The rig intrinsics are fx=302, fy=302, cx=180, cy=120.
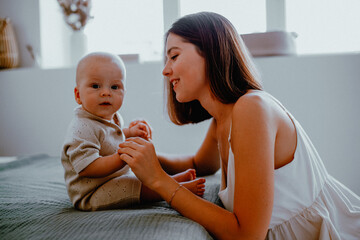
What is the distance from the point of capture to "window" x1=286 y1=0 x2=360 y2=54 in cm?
233

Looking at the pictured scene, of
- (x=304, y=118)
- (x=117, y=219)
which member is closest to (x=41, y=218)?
(x=117, y=219)

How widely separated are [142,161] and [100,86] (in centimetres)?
32

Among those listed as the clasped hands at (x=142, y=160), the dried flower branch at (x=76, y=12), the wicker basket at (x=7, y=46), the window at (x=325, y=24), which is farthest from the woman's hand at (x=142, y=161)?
the wicker basket at (x=7, y=46)

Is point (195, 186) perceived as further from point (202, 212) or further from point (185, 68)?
point (185, 68)

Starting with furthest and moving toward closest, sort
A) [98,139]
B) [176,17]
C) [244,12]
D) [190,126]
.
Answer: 1. [176,17]
2. [244,12]
3. [190,126]
4. [98,139]

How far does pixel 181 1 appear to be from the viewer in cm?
264

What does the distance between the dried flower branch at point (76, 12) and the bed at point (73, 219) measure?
1.78 m

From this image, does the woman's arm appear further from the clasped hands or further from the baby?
the clasped hands

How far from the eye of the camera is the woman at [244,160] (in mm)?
801

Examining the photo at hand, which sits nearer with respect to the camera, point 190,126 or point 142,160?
point 142,160

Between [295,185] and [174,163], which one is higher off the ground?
[295,185]

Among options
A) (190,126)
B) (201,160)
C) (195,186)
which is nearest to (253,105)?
(195,186)

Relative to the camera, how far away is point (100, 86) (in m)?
1.04

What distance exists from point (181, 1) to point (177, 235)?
2.30 m
